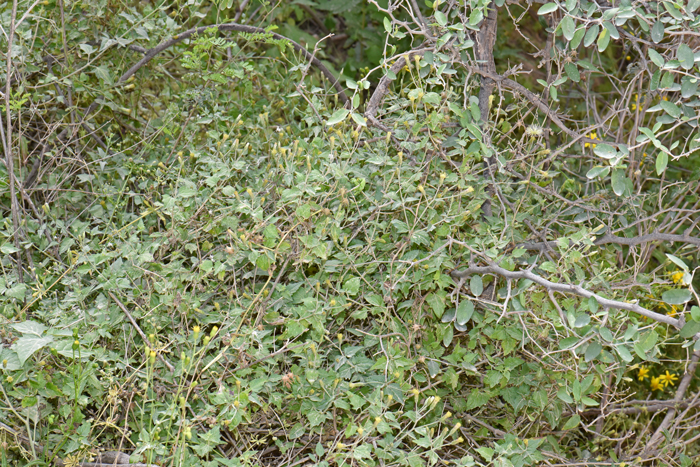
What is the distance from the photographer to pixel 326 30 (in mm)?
4121

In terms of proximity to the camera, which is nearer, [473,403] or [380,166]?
[473,403]

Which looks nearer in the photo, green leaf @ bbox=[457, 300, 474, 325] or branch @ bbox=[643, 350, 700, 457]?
green leaf @ bbox=[457, 300, 474, 325]

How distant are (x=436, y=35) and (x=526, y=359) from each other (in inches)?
44.2

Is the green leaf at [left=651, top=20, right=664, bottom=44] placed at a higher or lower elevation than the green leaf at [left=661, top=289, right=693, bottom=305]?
higher

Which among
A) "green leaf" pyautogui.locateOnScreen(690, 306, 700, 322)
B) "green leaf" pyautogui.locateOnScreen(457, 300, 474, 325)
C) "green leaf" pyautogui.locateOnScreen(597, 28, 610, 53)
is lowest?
"green leaf" pyautogui.locateOnScreen(457, 300, 474, 325)

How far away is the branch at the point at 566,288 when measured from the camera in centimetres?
159

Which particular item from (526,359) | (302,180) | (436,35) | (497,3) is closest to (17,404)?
(302,180)

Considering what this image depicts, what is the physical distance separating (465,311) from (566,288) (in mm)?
316

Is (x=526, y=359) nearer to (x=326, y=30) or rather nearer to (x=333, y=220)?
(x=333, y=220)

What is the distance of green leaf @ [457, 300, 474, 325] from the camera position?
1.92 m

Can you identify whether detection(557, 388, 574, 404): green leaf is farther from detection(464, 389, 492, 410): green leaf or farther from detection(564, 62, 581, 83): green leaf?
detection(564, 62, 581, 83): green leaf

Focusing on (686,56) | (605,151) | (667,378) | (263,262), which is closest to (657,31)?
(686,56)

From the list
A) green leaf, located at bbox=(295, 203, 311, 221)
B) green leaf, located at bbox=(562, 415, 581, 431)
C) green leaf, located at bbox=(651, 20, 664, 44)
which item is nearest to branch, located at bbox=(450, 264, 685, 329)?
green leaf, located at bbox=(562, 415, 581, 431)

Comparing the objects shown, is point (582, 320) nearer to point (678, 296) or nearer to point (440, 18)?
point (678, 296)
